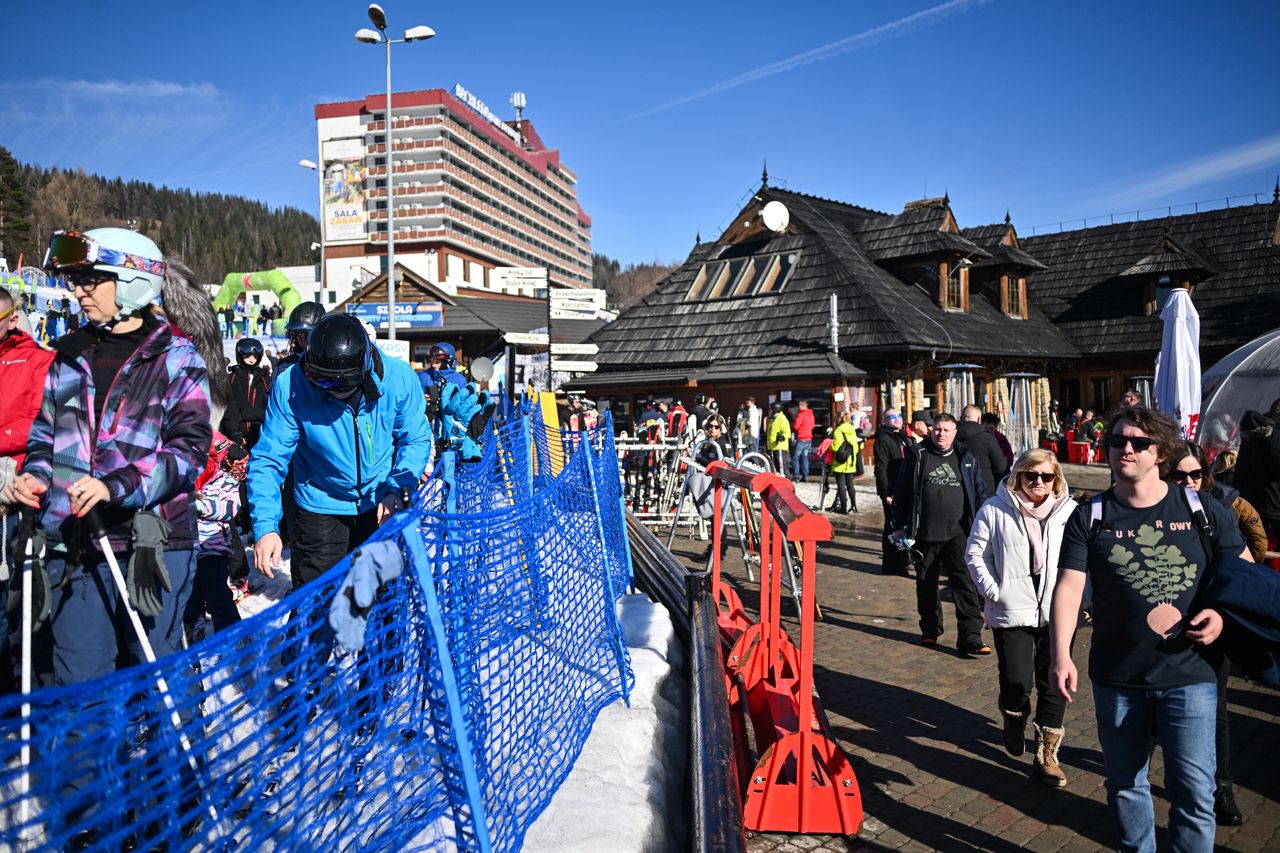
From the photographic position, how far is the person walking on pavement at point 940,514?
23.4ft

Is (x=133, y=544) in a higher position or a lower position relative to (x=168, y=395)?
lower

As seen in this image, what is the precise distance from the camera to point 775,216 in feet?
91.9

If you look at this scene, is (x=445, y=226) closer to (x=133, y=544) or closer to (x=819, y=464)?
(x=819, y=464)

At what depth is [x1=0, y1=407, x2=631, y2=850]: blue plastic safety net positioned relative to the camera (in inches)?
65.2

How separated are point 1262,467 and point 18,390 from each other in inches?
311

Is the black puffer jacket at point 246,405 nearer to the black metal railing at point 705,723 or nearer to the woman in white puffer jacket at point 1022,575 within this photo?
the black metal railing at point 705,723

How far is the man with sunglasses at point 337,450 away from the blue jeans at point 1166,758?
3088mm

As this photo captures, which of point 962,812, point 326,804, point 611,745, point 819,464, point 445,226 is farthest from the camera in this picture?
point 445,226

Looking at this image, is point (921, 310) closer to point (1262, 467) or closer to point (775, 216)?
point (775, 216)

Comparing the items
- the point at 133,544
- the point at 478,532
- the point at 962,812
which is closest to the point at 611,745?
the point at 478,532

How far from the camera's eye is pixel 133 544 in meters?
2.86

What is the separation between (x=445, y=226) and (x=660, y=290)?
168 ft

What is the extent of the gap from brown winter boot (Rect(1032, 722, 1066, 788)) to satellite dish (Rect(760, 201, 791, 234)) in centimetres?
2464

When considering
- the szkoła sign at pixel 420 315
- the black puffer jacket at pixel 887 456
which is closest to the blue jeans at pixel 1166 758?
the black puffer jacket at pixel 887 456
